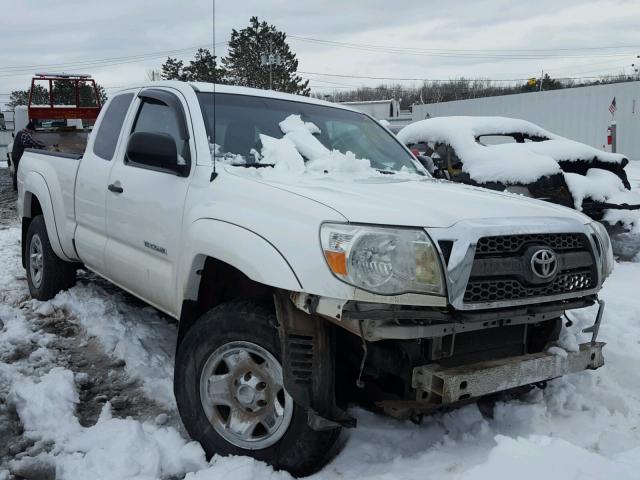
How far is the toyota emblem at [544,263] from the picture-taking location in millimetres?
2598

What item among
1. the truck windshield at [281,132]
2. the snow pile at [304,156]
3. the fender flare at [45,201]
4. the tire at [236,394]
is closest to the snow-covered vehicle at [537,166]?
the truck windshield at [281,132]

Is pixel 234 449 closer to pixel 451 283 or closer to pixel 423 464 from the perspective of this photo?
pixel 423 464

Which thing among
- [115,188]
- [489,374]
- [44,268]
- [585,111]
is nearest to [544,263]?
[489,374]

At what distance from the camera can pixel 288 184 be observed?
9.54 ft

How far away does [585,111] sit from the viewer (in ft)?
75.2

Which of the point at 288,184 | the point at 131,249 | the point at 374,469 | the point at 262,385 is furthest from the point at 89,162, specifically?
the point at 374,469

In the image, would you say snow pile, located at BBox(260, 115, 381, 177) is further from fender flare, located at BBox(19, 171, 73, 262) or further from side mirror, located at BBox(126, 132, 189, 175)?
fender flare, located at BBox(19, 171, 73, 262)

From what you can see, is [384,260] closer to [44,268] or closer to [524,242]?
[524,242]

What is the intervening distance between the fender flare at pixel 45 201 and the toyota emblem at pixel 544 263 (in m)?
3.93

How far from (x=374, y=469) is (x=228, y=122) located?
6.94ft

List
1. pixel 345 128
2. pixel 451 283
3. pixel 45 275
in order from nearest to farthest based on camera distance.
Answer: pixel 451 283
pixel 345 128
pixel 45 275

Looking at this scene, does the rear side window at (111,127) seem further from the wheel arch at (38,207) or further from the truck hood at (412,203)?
the truck hood at (412,203)

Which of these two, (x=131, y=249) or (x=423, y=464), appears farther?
(x=131, y=249)

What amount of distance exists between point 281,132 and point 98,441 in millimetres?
2034
